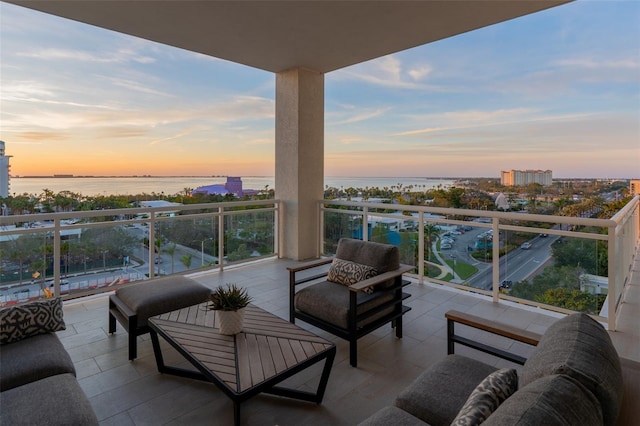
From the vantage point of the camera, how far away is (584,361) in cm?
102

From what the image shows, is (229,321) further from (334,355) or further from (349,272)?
(349,272)

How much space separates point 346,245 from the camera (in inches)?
135

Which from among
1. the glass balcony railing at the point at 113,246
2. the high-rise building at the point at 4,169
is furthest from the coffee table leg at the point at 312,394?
the high-rise building at the point at 4,169

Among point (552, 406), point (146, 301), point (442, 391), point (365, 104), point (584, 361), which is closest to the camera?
point (552, 406)

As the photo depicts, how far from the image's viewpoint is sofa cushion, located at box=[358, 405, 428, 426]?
1.35 m

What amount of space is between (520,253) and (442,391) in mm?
2846

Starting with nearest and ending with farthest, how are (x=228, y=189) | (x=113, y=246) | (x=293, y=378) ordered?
1. (x=293, y=378)
2. (x=113, y=246)
3. (x=228, y=189)

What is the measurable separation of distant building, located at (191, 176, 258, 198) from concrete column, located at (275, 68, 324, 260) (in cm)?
65

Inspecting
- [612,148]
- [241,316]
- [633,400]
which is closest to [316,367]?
[241,316]

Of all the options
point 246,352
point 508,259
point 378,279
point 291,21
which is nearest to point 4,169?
point 291,21

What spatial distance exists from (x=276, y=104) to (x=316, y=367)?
4762 mm

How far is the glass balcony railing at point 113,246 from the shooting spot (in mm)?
3545

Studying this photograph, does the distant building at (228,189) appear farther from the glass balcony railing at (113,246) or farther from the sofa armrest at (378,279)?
the sofa armrest at (378,279)

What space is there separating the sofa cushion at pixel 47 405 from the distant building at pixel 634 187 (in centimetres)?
697
